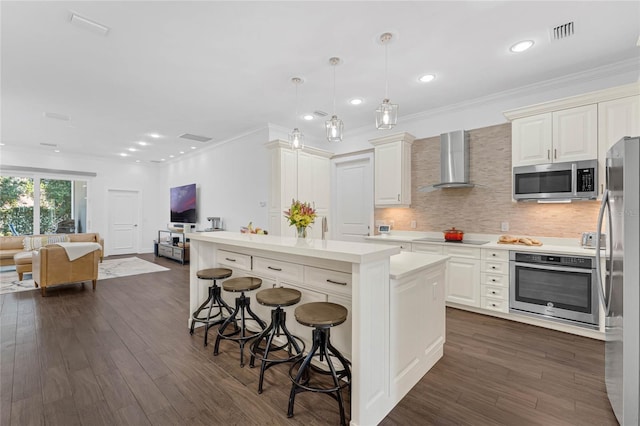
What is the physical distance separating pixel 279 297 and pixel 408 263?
3.42ft

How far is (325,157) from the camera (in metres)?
5.85

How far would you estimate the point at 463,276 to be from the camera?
149 inches

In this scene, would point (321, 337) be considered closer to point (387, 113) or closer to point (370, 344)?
point (370, 344)

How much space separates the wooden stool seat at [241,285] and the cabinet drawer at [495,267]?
9.17 feet

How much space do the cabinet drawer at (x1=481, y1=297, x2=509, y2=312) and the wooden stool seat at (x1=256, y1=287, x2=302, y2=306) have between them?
2647 millimetres

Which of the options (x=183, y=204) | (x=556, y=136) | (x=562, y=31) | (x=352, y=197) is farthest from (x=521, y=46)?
(x=183, y=204)

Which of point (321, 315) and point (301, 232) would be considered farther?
point (301, 232)

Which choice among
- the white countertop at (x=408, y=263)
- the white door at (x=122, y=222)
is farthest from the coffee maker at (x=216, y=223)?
the white countertop at (x=408, y=263)

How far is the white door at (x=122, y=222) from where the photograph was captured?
349 inches

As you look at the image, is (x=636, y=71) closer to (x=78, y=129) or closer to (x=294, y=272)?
(x=294, y=272)

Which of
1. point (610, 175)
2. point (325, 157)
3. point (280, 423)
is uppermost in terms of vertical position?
point (325, 157)

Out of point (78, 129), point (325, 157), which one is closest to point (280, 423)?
point (325, 157)

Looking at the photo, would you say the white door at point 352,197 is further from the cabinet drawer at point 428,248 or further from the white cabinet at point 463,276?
the white cabinet at point 463,276

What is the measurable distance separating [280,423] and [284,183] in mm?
3740
